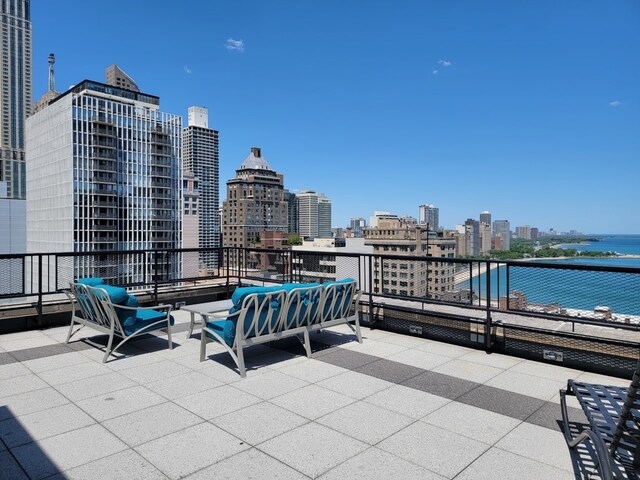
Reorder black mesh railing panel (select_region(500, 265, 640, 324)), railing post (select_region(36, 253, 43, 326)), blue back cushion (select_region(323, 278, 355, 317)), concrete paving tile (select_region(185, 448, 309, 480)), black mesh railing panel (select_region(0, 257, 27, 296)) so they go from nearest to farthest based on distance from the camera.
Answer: concrete paving tile (select_region(185, 448, 309, 480)) < black mesh railing panel (select_region(500, 265, 640, 324)) < blue back cushion (select_region(323, 278, 355, 317)) < railing post (select_region(36, 253, 43, 326)) < black mesh railing panel (select_region(0, 257, 27, 296))

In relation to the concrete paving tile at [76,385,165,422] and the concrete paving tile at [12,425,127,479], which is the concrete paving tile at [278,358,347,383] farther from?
the concrete paving tile at [12,425,127,479]

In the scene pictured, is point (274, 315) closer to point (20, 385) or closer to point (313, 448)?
point (313, 448)

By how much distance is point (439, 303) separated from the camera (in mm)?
6641

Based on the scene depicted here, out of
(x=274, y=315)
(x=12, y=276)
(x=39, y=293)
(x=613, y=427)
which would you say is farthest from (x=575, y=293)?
(x=12, y=276)

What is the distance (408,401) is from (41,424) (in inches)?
129

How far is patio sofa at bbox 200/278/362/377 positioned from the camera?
489 centimetres

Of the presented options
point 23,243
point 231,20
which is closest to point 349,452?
point 231,20

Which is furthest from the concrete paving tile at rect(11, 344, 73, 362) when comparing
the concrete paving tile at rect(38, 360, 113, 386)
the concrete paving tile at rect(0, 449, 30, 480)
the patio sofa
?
the concrete paving tile at rect(0, 449, 30, 480)

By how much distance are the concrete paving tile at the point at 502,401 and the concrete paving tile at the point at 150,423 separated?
260 cm

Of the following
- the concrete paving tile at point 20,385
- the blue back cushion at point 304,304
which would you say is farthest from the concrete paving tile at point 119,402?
the blue back cushion at point 304,304

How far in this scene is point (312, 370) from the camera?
5094 mm

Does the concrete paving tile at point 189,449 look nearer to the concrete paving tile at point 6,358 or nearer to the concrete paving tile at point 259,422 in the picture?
the concrete paving tile at point 259,422

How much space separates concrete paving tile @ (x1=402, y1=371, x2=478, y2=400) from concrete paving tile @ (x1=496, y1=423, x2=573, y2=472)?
2.70ft

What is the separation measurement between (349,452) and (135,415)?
1.98 meters
